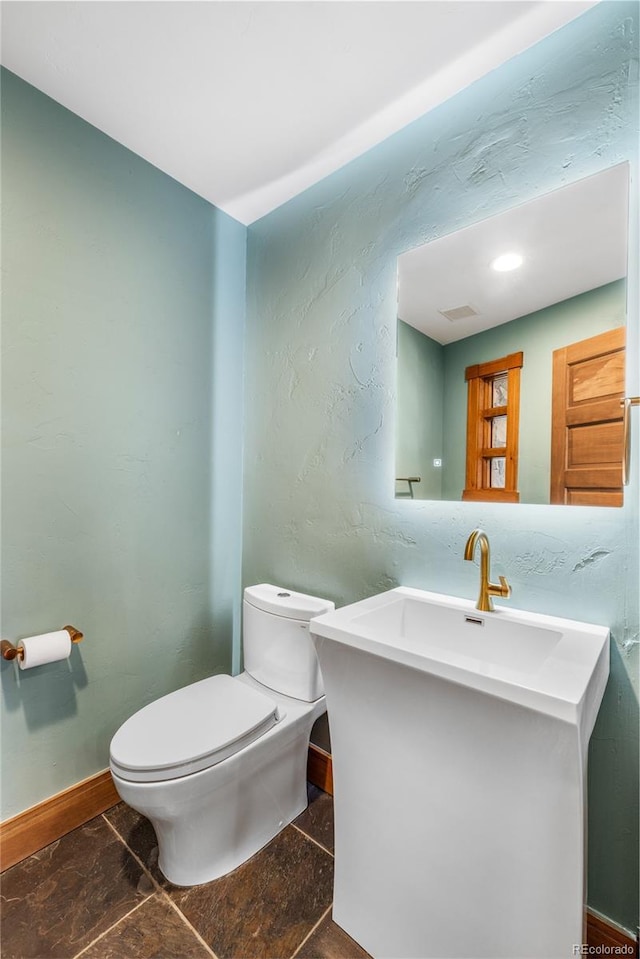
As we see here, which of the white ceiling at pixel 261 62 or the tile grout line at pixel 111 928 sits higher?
the white ceiling at pixel 261 62

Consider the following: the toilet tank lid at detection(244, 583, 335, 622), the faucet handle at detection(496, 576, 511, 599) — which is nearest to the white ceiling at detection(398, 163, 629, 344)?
the faucet handle at detection(496, 576, 511, 599)

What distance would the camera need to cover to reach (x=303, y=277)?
172 cm

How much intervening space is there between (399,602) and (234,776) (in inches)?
26.9

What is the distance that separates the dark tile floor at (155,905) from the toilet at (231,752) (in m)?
0.07

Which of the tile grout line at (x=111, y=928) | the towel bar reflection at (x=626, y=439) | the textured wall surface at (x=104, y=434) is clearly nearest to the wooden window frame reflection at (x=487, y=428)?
the towel bar reflection at (x=626, y=439)

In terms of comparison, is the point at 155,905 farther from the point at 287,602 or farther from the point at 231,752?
the point at 287,602

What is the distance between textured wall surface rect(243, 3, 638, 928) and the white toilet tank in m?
0.17

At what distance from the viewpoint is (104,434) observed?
150 centimetres

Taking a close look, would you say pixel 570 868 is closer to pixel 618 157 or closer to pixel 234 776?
pixel 234 776

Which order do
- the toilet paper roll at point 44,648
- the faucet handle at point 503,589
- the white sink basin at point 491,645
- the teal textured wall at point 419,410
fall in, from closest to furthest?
1. the white sink basin at point 491,645
2. the faucet handle at point 503,589
3. the toilet paper roll at point 44,648
4. the teal textured wall at point 419,410

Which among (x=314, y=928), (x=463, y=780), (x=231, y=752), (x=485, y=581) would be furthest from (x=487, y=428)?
(x=314, y=928)

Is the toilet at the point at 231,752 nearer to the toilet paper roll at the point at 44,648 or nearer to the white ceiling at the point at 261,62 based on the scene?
the toilet paper roll at the point at 44,648

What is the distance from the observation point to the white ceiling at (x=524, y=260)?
3.42 feet

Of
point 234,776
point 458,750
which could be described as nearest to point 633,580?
point 458,750
